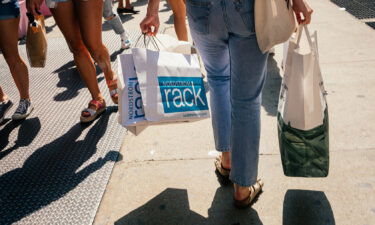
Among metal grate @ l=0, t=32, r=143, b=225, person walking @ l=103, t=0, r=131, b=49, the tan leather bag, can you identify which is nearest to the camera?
the tan leather bag

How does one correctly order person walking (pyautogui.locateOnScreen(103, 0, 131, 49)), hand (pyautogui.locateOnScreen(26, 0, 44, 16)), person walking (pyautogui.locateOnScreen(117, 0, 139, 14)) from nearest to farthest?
hand (pyautogui.locateOnScreen(26, 0, 44, 16)), person walking (pyautogui.locateOnScreen(103, 0, 131, 49)), person walking (pyautogui.locateOnScreen(117, 0, 139, 14))

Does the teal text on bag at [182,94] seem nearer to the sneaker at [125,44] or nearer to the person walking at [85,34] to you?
the person walking at [85,34]

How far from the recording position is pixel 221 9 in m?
1.51

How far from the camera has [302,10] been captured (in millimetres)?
1561

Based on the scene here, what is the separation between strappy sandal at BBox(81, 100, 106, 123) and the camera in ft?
10.0

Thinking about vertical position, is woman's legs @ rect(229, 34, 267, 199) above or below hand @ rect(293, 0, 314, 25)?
below

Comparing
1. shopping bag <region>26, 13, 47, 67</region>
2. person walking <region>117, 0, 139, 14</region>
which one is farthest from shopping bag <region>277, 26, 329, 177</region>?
person walking <region>117, 0, 139, 14</region>

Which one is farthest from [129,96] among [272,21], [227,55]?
[272,21]

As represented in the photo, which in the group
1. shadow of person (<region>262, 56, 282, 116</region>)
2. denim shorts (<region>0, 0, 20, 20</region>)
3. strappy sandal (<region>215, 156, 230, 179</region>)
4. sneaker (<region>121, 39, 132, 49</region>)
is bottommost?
shadow of person (<region>262, 56, 282, 116</region>)

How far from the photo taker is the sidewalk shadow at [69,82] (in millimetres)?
3600

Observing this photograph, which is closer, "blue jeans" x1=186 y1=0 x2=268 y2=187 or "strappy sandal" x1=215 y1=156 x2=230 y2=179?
"blue jeans" x1=186 y1=0 x2=268 y2=187

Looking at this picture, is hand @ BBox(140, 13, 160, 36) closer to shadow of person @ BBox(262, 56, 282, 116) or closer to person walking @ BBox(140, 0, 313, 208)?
person walking @ BBox(140, 0, 313, 208)

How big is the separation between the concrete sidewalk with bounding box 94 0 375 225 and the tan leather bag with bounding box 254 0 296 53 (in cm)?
97

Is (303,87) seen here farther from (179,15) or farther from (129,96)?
(179,15)
